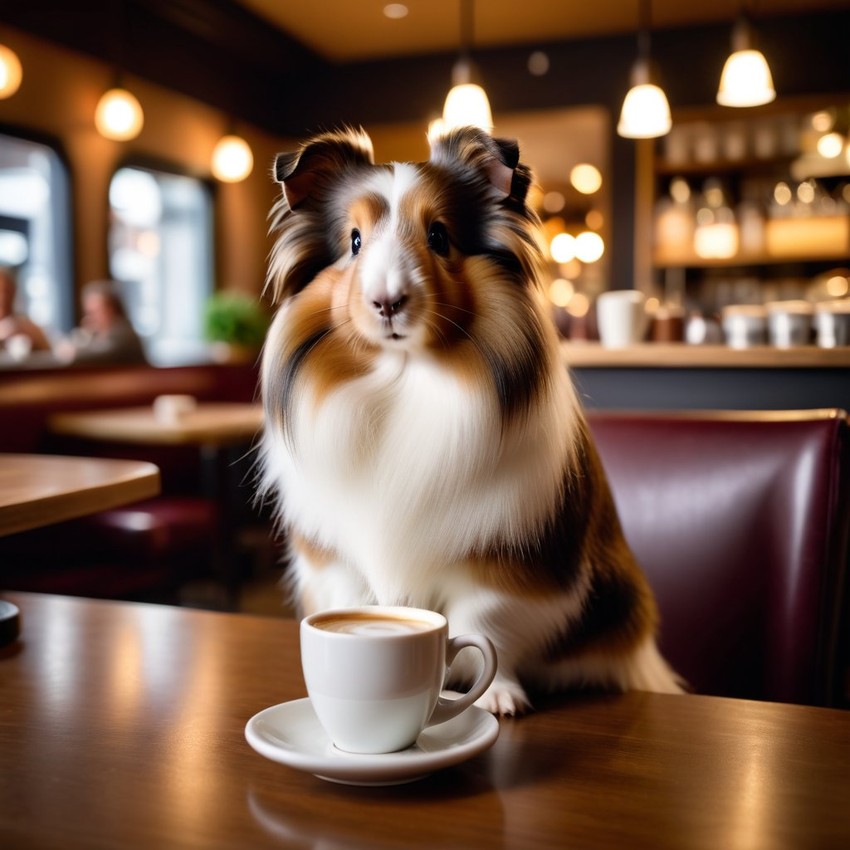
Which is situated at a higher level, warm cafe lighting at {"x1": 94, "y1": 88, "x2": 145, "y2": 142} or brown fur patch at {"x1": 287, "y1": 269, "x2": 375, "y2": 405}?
warm cafe lighting at {"x1": 94, "y1": 88, "x2": 145, "y2": 142}

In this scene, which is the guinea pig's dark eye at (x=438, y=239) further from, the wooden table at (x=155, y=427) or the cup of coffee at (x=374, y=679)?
the wooden table at (x=155, y=427)

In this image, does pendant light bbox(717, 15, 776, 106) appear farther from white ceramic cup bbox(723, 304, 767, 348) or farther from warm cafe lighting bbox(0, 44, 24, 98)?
warm cafe lighting bbox(0, 44, 24, 98)

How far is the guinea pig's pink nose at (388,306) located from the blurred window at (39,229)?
5.95 m

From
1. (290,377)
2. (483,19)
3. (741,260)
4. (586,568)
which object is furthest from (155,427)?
(483,19)

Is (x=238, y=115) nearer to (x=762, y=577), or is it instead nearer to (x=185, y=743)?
(x=762, y=577)

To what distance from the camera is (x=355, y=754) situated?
Answer: 725mm

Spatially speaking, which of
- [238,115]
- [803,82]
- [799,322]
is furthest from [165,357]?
[799,322]

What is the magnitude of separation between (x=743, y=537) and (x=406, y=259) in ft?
2.79

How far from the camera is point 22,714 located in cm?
86

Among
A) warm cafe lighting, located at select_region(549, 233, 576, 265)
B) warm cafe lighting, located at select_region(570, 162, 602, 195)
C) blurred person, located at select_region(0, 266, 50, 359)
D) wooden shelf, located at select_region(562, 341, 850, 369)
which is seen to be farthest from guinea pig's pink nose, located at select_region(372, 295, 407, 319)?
warm cafe lighting, located at select_region(570, 162, 602, 195)

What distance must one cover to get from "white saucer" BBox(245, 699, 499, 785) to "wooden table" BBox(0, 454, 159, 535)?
0.56 metres

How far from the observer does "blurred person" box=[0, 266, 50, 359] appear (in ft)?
17.6

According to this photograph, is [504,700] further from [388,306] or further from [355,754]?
[388,306]

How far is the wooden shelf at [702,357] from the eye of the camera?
8.96 feet
